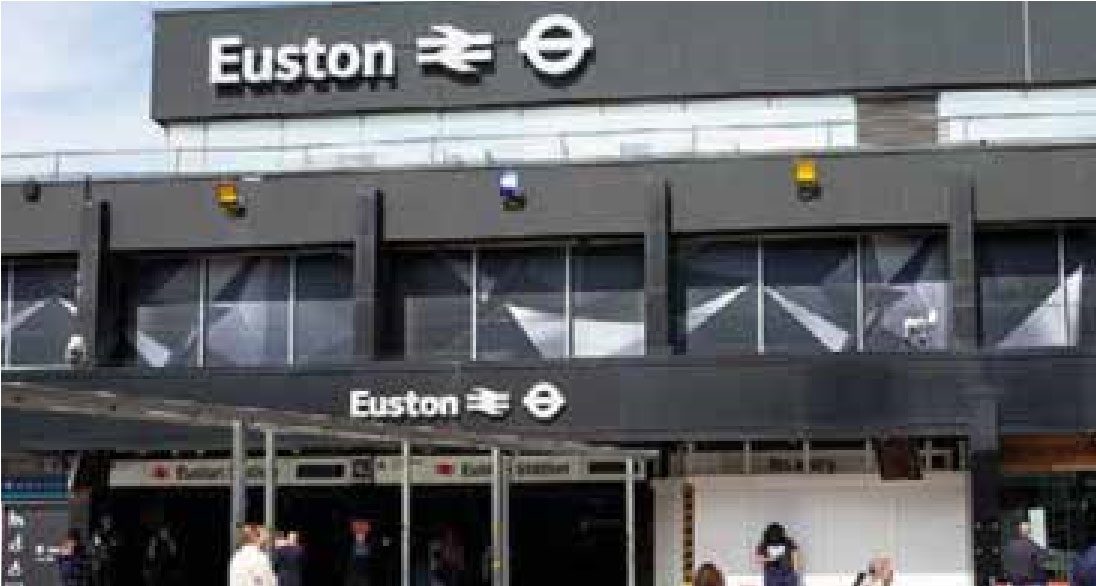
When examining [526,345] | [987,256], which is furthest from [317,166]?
[987,256]

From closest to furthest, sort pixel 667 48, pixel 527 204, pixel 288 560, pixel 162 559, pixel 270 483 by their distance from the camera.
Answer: pixel 270 483, pixel 288 560, pixel 527 204, pixel 162 559, pixel 667 48

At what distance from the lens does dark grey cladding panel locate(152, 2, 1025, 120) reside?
3406 centimetres

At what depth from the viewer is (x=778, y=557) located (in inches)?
994

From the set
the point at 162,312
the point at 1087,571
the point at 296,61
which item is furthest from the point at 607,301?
the point at 1087,571

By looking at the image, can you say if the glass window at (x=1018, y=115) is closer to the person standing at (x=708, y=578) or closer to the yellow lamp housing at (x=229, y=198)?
the yellow lamp housing at (x=229, y=198)

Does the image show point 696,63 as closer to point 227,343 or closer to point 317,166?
point 317,166

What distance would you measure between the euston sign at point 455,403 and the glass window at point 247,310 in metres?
2.77

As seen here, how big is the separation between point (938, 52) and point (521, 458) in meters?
11.7

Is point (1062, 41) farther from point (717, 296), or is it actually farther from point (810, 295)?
point (717, 296)

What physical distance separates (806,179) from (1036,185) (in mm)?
3488

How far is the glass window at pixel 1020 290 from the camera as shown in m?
29.1

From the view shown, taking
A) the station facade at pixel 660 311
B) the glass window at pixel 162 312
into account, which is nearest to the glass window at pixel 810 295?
the station facade at pixel 660 311

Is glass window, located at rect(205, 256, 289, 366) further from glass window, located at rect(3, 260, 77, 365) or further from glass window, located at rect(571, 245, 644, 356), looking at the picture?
glass window, located at rect(571, 245, 644, 356)

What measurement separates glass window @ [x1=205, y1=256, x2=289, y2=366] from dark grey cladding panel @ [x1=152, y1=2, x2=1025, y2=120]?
4979mm
